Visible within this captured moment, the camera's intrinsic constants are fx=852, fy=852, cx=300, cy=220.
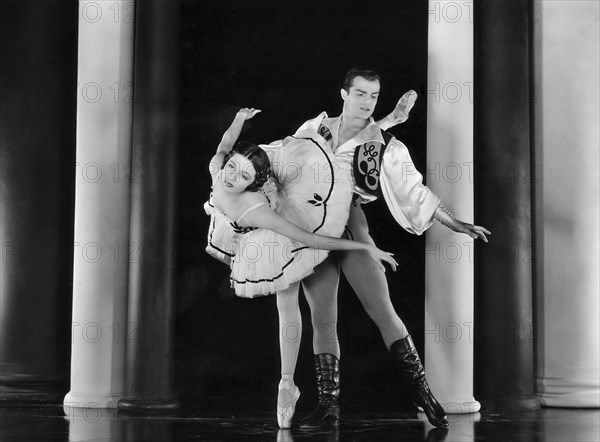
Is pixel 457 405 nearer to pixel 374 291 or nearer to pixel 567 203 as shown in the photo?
pixel 374 291

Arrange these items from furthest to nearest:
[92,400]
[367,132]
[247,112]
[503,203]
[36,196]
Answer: [36,196], [503,203], [92,400], [247,112], [367,132]

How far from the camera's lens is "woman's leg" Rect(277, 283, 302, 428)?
4.37m

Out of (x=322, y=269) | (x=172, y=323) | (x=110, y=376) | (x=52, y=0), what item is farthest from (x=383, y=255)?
(x=52, y=0)

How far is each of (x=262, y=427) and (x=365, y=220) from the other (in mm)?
1265

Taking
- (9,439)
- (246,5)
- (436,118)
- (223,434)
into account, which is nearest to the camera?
(9,439)

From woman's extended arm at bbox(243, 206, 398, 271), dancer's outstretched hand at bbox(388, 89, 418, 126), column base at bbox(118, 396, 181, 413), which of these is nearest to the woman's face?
woman's extended arm at bbox(243, 206, 398, 271)

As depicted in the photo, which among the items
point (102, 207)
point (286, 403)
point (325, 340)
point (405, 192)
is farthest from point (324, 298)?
point (102, 207)

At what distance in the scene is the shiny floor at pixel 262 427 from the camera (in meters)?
4.00

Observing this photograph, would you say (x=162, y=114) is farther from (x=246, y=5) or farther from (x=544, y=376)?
(x=544, y=376)

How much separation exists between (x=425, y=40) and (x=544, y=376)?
219 cm

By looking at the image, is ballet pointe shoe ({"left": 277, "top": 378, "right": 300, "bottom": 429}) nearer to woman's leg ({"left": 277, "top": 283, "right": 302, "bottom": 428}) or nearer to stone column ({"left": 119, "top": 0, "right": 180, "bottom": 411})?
woman's leg ({"left": 277, "top": 283, "right": 302, "bottom": 428})

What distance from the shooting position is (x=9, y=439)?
3.85 m

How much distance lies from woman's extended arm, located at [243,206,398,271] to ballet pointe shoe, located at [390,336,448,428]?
471mm

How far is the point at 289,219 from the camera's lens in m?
4.60
